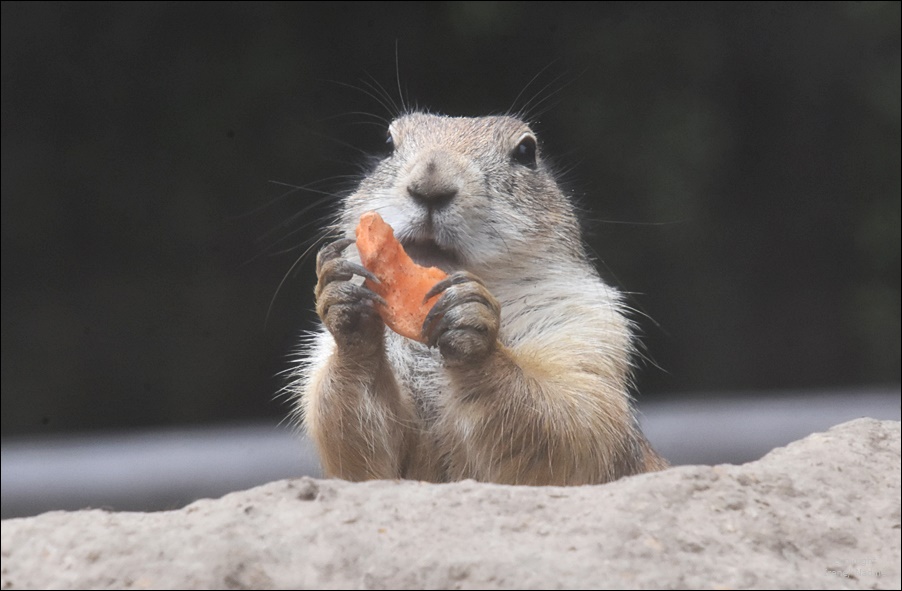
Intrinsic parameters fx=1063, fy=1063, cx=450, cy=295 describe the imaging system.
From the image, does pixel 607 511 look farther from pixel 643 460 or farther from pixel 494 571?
pixel 643 460

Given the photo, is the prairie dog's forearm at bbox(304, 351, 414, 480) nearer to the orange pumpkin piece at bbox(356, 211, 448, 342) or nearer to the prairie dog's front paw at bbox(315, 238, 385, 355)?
the prairie dog's front paw at bbox(315, 238, 385, 355)

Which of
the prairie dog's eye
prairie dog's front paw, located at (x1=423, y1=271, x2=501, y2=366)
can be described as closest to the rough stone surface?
prairie dog's front paw, located at (x1=423, y1=271, x2=501, y2=366)

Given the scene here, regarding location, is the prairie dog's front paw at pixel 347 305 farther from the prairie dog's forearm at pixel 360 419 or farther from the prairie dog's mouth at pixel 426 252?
the prairie dog's mouth at pixel 426 252

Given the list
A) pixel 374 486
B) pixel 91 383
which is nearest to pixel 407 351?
pixel 374 486

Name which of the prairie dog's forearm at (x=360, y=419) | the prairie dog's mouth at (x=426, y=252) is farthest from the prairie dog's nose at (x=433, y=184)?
the prairie dog's forearm at (x=360, y=419)

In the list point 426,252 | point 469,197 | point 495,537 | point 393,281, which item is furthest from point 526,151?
point 495,537

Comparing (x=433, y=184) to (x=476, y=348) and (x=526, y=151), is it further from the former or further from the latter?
(x=526, y=151)
